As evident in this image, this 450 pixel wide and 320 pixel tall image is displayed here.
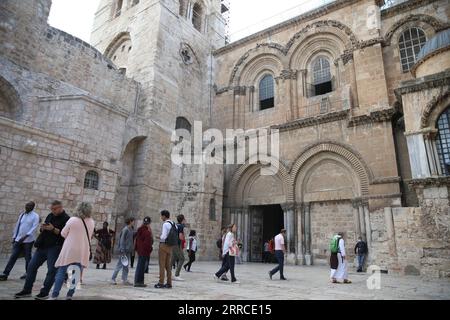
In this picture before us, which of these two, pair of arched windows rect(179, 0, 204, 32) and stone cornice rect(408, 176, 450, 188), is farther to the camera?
pair of arched windows rect(179, 0, 204, 32)

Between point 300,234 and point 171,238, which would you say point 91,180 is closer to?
point 171,238

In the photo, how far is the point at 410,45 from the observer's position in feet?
46.4

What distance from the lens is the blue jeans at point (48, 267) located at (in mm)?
4254

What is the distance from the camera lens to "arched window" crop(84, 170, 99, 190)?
34.1ft

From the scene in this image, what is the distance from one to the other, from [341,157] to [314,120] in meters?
2.18

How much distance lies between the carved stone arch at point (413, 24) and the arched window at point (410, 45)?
0.79 ft

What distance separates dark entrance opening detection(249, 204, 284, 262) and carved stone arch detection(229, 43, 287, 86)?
25.6 ft

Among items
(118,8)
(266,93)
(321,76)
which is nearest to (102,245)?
(266,93)

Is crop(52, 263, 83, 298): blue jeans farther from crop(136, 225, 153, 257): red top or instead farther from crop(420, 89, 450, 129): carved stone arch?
crop(420, 89, 450, 129): carved stone arch

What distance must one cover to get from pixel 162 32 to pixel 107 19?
678 cm

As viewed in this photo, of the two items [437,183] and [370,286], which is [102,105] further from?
[437,183]

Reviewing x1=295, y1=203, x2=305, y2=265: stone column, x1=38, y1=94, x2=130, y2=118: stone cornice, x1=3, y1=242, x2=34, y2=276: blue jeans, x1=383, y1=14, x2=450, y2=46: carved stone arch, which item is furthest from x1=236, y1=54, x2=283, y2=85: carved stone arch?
x1=3, y1=242, x2=34, y2=276: blue jeans
